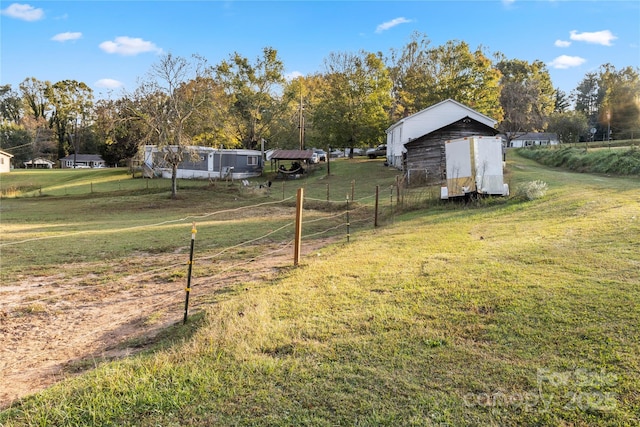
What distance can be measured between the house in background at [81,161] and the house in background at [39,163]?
205 cm

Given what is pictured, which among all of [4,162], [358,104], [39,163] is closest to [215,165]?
[358,104]

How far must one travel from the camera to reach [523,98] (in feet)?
170

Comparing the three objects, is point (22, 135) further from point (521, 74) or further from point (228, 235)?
point (521, 74)

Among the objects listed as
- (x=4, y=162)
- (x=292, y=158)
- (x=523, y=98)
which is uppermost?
(x=523, y=98)

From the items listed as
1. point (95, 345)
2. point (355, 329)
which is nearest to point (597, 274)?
point (355, 329)

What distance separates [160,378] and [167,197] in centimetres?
2489

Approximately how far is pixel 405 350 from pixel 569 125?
224 ft

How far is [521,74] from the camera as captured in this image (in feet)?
216

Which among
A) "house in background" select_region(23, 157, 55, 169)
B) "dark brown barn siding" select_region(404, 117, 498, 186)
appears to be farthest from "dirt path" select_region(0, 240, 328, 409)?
"house in background" select_region(23, 157, 55, 169)

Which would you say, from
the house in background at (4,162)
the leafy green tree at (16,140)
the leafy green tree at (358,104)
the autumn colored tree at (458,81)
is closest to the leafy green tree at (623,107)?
the autumn colored tree at (458,81)

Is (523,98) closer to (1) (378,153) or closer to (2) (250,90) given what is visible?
(1) (378,153)

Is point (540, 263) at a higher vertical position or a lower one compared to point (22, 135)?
lower

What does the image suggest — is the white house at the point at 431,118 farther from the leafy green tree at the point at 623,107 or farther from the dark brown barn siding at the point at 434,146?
the leafy green tree at the point at 623,107

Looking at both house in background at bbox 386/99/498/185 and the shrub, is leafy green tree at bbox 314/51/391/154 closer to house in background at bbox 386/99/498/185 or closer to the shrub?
house in background at bbox 386/99/498/185
